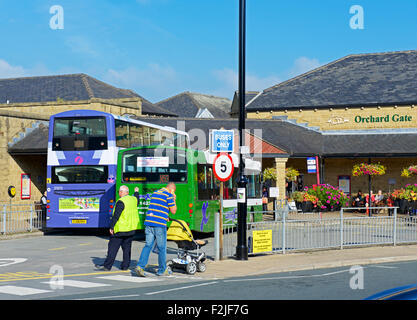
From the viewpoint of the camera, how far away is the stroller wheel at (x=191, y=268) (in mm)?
12820

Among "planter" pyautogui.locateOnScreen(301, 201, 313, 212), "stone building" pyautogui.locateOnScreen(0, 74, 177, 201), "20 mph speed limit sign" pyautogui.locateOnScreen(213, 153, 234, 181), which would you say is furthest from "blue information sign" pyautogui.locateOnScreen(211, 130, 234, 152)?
"stone building" pyautogui.locateOnScreen(0, 74, 177, 201)

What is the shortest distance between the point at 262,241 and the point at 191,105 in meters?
59.4

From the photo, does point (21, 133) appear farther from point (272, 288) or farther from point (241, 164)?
point (272, 288)

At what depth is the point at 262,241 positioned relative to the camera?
1564 centimetres

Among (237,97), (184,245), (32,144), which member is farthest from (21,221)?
(237,97)

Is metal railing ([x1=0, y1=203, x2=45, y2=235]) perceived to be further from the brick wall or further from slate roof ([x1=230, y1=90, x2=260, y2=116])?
slate roof ([x1=230, y1=90, x2=260, y2=116])

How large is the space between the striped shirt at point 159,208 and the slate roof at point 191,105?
59286 mm

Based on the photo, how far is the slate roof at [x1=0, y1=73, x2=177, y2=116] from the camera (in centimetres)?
4625

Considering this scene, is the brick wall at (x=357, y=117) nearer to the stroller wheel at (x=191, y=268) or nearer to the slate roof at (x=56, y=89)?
the slate roof at (x=56, y=89)

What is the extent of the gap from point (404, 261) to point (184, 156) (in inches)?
337

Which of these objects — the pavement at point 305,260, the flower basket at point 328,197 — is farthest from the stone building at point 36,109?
the pavement at point 305,260

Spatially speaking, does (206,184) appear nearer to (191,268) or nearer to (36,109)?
(191,268)

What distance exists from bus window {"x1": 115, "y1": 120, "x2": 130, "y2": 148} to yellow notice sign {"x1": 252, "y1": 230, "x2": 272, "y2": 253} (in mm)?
8601
